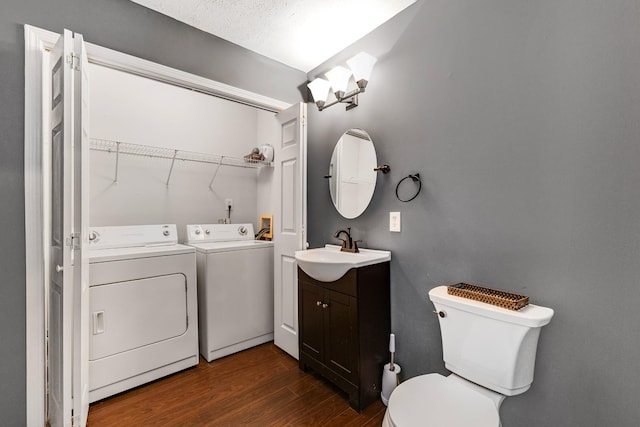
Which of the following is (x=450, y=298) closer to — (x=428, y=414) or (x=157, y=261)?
(x=428, y=414)

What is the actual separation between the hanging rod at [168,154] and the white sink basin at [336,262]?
54.9 inches

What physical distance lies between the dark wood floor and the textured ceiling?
2.43m

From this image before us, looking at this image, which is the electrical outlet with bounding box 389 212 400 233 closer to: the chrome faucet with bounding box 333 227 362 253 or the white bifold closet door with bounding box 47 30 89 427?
the chrome faucet with bounding box 333 227 362 253

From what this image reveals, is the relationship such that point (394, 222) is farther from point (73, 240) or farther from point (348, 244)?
point (73, 240)

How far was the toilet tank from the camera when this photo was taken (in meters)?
1.10

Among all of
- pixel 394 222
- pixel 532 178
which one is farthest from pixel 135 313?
pixel 532 178

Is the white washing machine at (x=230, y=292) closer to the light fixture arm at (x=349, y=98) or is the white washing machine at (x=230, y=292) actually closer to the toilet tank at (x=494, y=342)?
the light fixture arm at (x=349, y=98)

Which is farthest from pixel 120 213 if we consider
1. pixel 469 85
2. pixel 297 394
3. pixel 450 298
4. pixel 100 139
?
pixel 469 85

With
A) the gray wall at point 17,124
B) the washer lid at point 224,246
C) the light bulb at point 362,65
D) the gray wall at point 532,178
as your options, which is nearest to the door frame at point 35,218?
the gray wall at point 17,124

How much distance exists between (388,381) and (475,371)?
636 millimetres

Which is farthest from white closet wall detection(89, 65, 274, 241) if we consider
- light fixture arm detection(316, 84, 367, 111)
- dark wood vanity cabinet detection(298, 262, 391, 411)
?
dark wood vanity cabinet detection(298, 262, 391, 411)

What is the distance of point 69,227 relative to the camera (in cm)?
129

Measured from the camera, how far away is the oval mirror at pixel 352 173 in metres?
1.95

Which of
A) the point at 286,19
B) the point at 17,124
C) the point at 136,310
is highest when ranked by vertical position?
the point at 286,19
